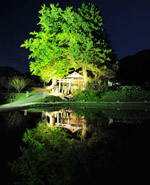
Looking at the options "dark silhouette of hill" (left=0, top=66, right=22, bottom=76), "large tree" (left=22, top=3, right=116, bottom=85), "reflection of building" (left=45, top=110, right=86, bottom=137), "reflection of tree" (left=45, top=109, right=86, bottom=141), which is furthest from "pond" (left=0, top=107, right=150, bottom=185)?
"dark silhouette of hill" (left=0, top=66, right=22, bottom=76)

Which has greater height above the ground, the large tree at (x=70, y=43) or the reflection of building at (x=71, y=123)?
the large tree at (x=70, y=43)

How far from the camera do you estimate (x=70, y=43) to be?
77.9 feet

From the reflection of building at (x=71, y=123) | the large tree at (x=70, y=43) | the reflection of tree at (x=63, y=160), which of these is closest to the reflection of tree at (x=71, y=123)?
the reflection of building at (x=71, y=123)

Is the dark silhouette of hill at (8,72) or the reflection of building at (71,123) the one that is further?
the dark silhouette of hill at (8,72)

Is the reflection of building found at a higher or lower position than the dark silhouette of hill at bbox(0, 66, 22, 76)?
lower

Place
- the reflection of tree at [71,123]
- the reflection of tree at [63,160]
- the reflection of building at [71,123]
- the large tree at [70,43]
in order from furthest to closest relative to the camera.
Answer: the large tree at [70,43]
the reflection of building at [71,123]
the reflection of tree at [71,123]
the reflection of tree at [63,160]

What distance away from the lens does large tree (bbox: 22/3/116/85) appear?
23391 millimetres

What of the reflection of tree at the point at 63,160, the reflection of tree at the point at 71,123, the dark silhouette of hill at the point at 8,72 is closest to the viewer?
the reflection of tree at the point at 63,160

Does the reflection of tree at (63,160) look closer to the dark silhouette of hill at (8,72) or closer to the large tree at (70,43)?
the large tree at (70,43)

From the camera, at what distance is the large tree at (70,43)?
921 inches

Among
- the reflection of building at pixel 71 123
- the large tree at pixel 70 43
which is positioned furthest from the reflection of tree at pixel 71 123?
the large tree at pixel 70 43

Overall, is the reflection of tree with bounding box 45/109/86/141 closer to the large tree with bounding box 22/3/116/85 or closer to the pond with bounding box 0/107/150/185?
the pond with bounding box 0/107/150/185

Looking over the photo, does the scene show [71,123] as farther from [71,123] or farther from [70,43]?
[70,43]

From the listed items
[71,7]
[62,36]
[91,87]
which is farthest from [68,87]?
[71,7]
